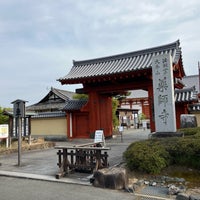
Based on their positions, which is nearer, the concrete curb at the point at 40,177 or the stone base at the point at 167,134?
the concrete curb at the point at 40,177

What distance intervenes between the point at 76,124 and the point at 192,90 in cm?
972

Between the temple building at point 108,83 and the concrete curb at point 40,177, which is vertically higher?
the temple building at point 108,83

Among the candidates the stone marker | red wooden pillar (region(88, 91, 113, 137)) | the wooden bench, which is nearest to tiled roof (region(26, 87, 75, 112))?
red wooden pillar (region(88, 91, 113, 137))

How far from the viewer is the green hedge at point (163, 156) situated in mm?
7159

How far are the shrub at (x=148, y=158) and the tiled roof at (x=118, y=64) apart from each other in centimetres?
949

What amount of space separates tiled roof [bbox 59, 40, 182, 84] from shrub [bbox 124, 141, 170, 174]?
949 cm

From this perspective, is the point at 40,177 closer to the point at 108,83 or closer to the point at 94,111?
the point at 94,111

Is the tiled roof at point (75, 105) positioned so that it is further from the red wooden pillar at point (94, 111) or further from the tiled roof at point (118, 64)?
the tiled roof at point (118, 64)

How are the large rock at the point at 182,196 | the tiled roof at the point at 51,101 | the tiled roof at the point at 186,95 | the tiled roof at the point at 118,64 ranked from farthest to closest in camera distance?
1. the tiled roof at the point at 51,101
2. the tiled roof at the point at 118,64
3. the tiled roof at the point at 186,95
4. the large rock at the point at 182,196

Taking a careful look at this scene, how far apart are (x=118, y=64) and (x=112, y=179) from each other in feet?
46.4

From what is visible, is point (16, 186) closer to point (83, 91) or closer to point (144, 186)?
point (144, 186)

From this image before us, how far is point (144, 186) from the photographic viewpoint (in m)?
6.61

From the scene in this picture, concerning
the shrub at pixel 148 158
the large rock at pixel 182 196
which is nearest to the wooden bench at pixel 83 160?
the shrub at pixel 148 158

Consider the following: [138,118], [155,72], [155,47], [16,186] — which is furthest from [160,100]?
[138,118]
